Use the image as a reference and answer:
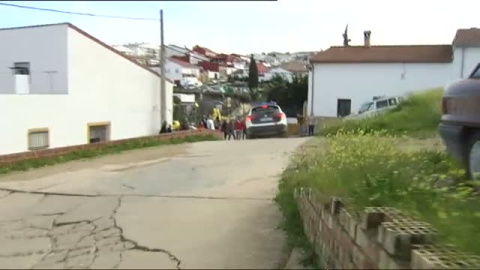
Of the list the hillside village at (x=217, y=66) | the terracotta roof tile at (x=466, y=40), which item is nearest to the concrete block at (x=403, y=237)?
the terracotta roof tile at (x=466, y=40)

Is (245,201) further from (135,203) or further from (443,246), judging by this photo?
(443,246)

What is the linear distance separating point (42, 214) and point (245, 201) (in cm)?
264

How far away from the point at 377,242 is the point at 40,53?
16.6m

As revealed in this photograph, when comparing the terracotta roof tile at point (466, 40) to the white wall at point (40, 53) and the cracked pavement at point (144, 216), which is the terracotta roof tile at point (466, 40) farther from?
the cracked pavement at point (144, 216)

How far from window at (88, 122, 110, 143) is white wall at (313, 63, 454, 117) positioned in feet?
62.5

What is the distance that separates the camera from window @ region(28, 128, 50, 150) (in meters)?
15.2

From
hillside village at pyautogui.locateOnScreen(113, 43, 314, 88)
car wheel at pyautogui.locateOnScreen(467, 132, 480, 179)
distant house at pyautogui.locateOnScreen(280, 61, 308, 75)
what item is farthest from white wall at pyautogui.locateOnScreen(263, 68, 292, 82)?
car wheel at pyautogui.locateOnScreen(467, 132, 480, 179)

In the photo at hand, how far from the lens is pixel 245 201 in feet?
23.2

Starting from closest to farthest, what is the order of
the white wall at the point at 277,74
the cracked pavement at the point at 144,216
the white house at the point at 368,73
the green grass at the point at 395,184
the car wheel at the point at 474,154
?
1. the green grass at the point at 395,184
2. the cracked pavement at the point at 144,216
3. the car wheel at the point at 474,154
4. the white house at the point at 368,73
5. the white wall at the point at 277,74

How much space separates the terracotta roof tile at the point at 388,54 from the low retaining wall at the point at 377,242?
31.0 metres

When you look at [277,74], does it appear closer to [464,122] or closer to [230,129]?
[230,129]

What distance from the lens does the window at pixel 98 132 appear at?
60.6 ft

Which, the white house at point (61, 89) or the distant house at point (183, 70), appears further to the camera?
the distant house at point (183, 70)

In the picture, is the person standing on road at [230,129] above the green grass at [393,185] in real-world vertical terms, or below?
below
